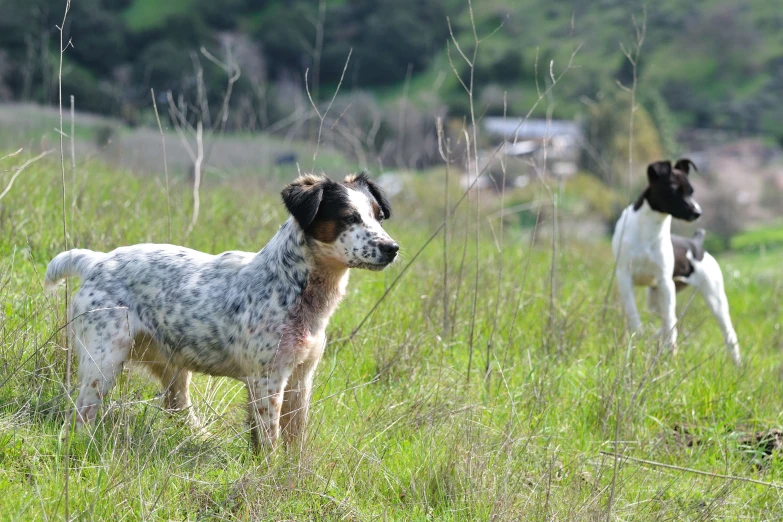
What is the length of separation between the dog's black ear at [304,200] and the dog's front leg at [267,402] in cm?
74

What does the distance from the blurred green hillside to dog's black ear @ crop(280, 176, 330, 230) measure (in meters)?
46.2

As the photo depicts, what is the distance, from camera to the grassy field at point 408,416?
13.2ft

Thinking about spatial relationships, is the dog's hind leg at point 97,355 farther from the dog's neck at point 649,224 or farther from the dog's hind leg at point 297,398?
the dog's neck at point 649,224

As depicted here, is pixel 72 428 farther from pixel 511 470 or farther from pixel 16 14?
pixel 16 14

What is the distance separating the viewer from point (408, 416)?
4922mm

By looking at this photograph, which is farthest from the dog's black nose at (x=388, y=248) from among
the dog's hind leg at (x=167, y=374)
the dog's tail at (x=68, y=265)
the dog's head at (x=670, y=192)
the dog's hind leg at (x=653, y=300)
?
the dog's hind leg at (x=653, y=300)

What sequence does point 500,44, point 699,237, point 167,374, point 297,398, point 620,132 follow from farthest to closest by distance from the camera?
point 500,44
point 620,132
point 699,237
point 167,374
point 297,398

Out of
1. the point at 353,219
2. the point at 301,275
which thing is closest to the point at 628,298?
the point at 353,219

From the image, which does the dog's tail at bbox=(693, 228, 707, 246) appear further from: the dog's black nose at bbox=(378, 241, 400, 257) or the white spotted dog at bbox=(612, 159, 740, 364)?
the dog's black nose at bbox=(378, 241, 400, 257)

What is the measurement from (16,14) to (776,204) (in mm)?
35897

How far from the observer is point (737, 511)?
4.74m

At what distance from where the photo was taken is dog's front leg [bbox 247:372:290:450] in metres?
4.36

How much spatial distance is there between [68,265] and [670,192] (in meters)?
4.85

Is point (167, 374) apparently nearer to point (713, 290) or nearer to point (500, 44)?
point (713, 290)
